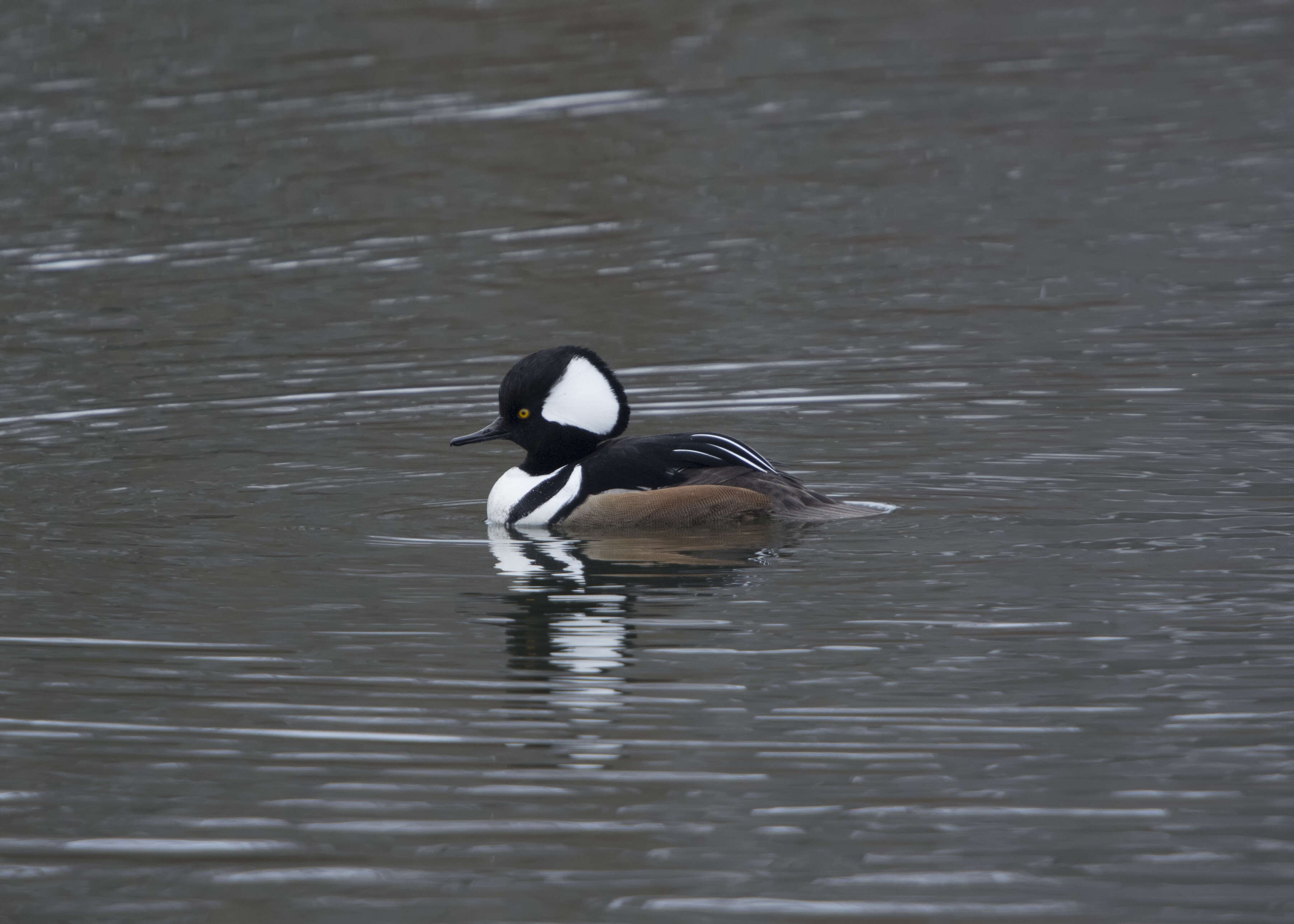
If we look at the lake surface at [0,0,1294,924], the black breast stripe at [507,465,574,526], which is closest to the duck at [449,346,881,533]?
the black breast stripe at [507,465,574,526]

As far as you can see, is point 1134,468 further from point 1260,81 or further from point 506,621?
point 1260,81

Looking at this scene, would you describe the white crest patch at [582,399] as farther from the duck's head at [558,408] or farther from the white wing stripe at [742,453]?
the white wing stripe at [742,453]

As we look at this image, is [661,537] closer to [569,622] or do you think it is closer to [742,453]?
[742,453]

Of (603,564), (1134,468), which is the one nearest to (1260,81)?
(1134,468)

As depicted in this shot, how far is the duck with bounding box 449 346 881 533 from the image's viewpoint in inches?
312

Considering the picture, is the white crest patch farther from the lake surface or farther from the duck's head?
the lake surface

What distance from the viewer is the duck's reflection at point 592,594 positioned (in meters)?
5.98

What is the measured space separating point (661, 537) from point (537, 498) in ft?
1.95

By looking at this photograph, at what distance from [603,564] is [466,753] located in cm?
219

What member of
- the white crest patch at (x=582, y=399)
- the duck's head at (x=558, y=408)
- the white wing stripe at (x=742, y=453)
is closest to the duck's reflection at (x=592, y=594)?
the white wing stripe at (x=742, y=453)

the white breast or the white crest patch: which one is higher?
the white crest patch

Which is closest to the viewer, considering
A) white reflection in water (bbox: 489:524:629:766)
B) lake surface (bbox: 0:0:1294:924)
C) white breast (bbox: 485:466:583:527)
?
lake surface (bbox: 0:0:1294:924)

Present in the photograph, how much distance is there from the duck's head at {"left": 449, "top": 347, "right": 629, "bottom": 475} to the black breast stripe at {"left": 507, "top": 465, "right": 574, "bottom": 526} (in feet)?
0.46

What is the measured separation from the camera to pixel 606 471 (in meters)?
8.11
